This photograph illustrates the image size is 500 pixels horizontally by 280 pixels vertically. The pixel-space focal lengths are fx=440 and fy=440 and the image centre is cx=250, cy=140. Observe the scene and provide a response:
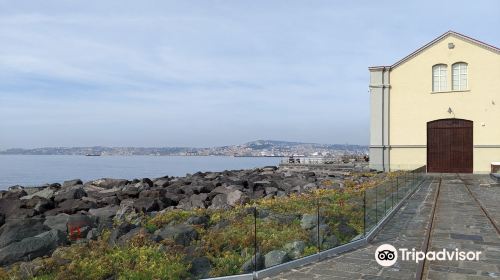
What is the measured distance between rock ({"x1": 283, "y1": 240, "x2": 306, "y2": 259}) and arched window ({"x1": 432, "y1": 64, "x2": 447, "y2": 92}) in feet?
96.2

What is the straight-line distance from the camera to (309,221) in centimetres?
928

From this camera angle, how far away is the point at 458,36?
33.4m

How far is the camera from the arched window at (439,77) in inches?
1339

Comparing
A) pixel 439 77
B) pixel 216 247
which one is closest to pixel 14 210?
pixel 216 247

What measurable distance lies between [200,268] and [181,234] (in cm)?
198

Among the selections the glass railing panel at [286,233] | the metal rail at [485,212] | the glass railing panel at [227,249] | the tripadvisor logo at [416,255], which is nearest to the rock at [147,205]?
the glass railing panel at [227,249]

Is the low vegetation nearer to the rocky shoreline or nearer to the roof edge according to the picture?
the rocky shoreline

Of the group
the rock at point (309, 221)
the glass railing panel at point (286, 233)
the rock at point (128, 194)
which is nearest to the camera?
the glass railing panel at point (286, 233)

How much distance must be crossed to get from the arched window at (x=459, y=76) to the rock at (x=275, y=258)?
30.0 metres

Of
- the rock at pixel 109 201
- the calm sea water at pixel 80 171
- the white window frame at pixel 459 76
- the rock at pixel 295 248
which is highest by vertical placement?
the white window frame at pixel 459 76

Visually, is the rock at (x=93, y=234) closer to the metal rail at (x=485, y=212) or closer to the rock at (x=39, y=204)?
the rock at (x=39, y=204)

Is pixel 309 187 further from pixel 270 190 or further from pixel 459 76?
pixel 459 76

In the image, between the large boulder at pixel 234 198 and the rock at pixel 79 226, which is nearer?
the rock at pixel 79 226

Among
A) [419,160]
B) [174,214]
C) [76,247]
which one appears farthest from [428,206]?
[419,160]
